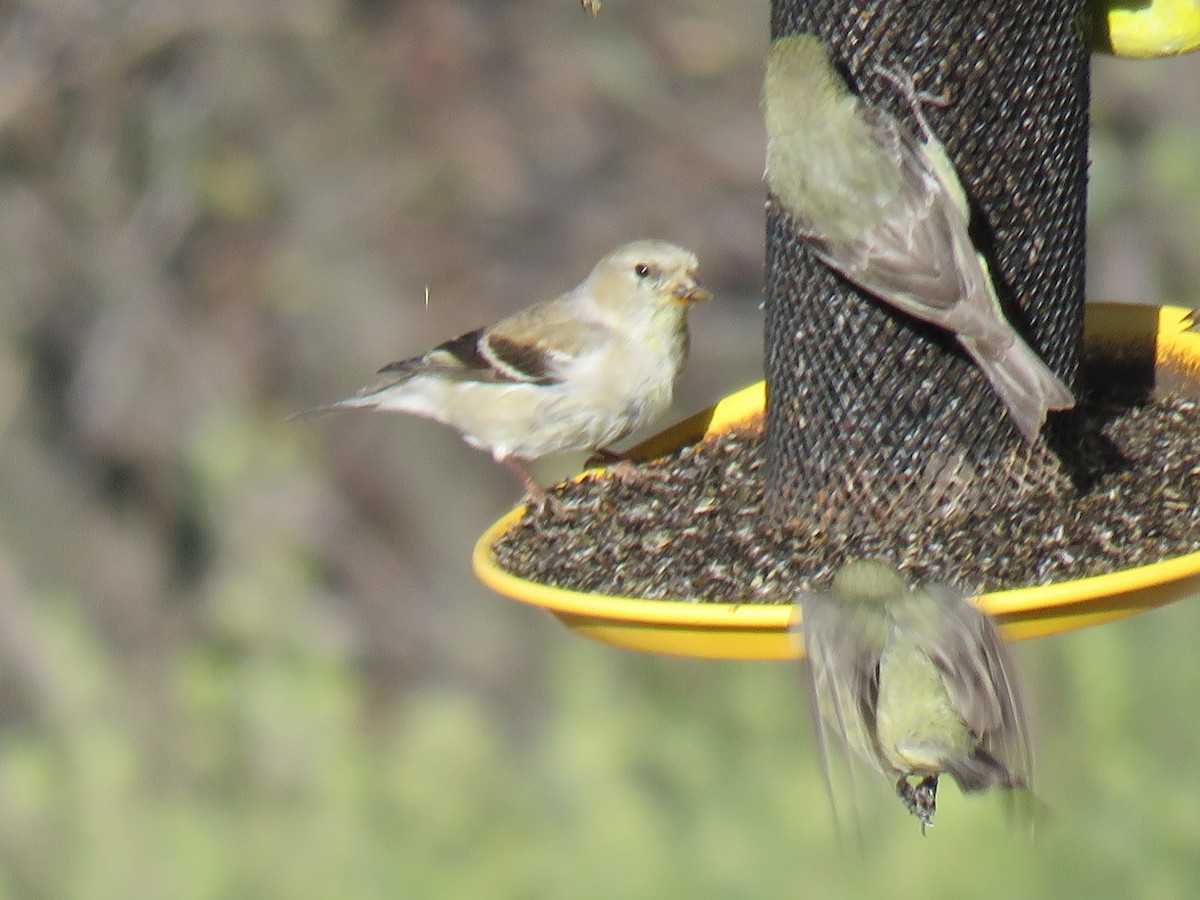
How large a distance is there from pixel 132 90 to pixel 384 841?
408 cm

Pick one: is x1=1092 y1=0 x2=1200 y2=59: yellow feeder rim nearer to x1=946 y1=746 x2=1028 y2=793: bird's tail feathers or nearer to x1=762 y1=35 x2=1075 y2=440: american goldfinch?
x1=762 y1=35 x2=1075 y2=440: american goldfinch

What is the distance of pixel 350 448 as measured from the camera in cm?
1078

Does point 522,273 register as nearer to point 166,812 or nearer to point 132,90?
point 132,90

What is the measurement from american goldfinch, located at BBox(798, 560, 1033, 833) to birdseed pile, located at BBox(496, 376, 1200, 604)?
0.14 metres

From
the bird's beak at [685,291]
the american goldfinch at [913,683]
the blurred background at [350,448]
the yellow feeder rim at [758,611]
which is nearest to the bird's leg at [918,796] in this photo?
the american goldfinch at [913,683]

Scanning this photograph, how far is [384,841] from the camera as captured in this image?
740 centimetres

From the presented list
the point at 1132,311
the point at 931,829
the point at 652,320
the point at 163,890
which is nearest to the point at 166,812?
the point at 163,890

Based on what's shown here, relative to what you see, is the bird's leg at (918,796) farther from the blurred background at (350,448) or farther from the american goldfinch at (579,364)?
the blurred background at (350,448)

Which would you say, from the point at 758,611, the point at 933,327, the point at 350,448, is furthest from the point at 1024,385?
the point at 350,448

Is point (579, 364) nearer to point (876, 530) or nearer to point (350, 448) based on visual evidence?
point (876, 530)

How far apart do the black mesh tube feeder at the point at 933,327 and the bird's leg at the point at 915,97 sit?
21 millimetres

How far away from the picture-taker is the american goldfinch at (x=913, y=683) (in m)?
3.48

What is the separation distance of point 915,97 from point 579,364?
1470 mm

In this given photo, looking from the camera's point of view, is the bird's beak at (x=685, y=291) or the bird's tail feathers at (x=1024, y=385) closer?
the bird's tail feathers at (x=1024, y=385)
